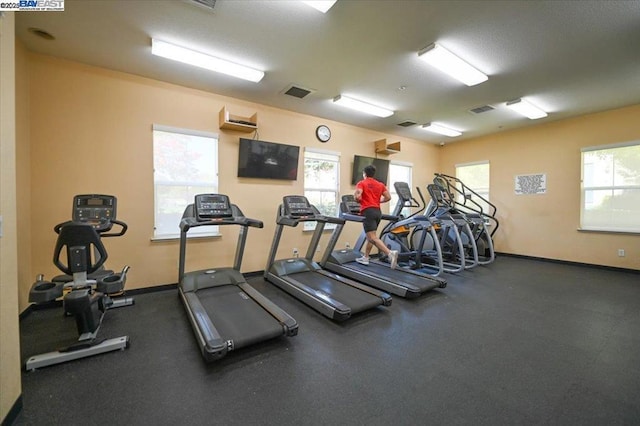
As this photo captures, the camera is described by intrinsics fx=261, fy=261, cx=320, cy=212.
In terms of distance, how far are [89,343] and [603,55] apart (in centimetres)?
626

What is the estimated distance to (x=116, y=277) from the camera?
8.14 ft

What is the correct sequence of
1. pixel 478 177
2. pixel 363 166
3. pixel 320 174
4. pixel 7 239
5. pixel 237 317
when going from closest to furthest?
pixel 7 239, pixel 237 317, pixel 320 174, pixel 363 166, pixel 478 177

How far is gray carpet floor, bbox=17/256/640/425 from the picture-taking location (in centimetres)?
162

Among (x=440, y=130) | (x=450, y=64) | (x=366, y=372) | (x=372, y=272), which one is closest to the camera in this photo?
(x=366, y=372)

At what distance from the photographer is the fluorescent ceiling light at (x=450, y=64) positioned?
9.98 feet

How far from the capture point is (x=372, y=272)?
4.37 meters

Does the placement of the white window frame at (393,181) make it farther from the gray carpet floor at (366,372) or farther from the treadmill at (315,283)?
the gray carpet floor at (366,372)

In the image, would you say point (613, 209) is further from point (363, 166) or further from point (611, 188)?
point (363, 166)

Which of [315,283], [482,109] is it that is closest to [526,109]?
[482,109]

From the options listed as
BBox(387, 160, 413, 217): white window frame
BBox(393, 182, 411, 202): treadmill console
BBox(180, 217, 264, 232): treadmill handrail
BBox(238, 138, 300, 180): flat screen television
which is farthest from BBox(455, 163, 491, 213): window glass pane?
BBox(180, 217, 264, 232): treadmill handrail

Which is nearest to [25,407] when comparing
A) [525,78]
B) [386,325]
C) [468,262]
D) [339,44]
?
[386,325]

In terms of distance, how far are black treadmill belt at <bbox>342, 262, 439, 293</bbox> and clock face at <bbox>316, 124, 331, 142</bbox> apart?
2.66 m

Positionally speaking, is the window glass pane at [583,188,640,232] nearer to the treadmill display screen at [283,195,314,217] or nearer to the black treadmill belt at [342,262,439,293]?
the black treadmill belt at [342,262,439,293]

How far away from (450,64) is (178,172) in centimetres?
412
